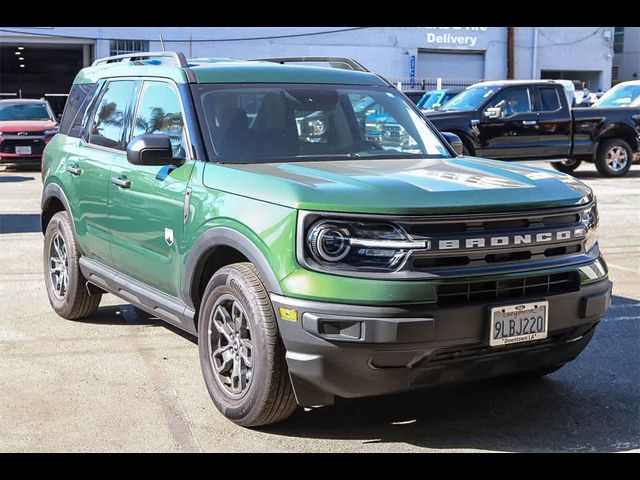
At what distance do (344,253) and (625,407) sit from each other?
191 cm

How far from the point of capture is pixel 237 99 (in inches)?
202

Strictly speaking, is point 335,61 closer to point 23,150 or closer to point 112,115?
point 112,115

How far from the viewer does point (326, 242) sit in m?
3.87

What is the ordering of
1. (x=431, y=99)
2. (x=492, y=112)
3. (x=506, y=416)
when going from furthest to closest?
1. (x=431, y=99)
2. (x=492, y=112)
3. (x=506, y=416)

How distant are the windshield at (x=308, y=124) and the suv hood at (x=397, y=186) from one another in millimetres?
250

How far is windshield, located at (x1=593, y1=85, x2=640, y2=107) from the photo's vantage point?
776 inches

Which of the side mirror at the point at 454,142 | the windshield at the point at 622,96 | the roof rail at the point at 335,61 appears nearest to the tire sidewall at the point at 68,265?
the roof rail at the point at 335,61

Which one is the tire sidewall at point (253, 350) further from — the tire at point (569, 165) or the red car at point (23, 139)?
the red car at point (23, 139)

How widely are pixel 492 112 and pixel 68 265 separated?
11.7 m

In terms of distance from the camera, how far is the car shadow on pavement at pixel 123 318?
6.50m

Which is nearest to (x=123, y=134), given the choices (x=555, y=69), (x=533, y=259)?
(x=533, y=259)

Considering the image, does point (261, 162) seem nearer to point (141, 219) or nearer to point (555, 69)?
point (141, 219)

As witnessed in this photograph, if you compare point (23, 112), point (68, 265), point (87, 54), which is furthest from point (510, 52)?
point (68, 265)

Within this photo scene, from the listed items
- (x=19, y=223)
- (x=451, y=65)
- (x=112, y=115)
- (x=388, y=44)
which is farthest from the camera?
(x=451, y=65)
